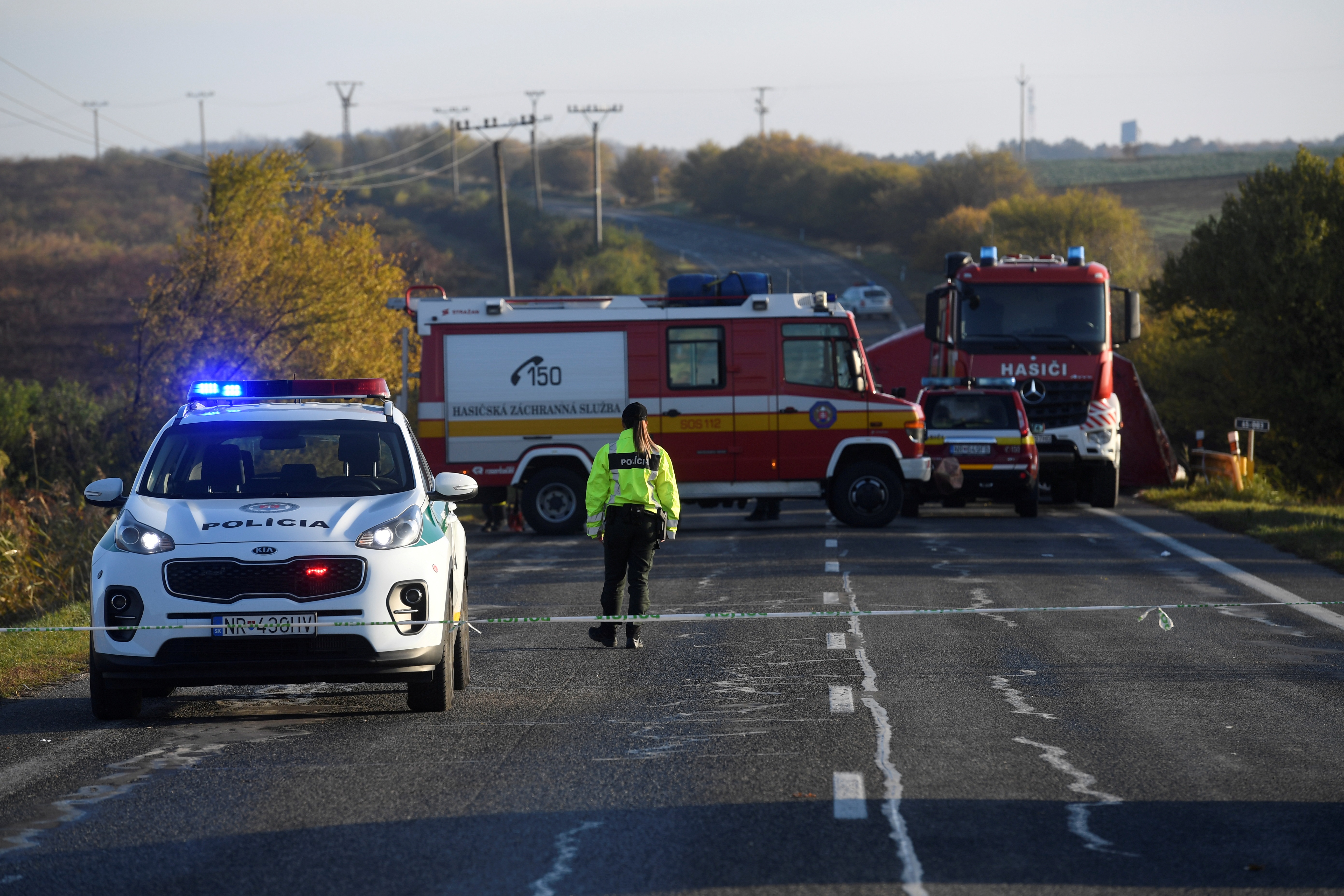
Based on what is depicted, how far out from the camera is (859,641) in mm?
10875

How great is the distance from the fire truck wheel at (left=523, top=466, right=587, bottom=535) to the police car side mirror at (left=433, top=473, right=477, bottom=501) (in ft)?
36.5

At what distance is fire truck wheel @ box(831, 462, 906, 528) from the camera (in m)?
20.4

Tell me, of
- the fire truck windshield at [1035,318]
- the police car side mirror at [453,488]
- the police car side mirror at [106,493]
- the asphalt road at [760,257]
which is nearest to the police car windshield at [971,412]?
the fire truck windshield at [1035,318]

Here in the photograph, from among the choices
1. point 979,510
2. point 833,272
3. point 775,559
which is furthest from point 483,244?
point 775,559

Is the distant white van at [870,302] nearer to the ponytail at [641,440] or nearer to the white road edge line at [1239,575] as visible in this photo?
the white road edge line at [1239,575]

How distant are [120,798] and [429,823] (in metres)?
1.47

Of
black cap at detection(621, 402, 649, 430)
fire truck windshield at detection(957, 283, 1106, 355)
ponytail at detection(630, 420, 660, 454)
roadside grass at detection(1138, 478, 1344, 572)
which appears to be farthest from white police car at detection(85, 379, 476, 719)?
fire truck windshield at detection(957, 283, 1106, 355)

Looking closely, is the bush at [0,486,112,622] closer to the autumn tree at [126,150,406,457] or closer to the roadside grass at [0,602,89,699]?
the roadside grass at [0,602,89,699]

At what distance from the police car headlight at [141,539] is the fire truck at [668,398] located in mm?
11783

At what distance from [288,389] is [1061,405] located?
16279 millimetres

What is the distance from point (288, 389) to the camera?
9398 millimetres

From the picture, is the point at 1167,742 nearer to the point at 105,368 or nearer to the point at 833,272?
the point at 105,368

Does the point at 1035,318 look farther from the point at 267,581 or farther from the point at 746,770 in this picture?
the point at 746,770

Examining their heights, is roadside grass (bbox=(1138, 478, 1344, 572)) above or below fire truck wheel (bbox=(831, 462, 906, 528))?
below
